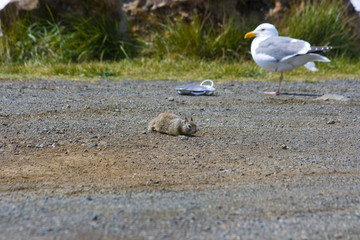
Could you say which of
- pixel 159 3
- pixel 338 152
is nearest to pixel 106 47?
pixel 159 3

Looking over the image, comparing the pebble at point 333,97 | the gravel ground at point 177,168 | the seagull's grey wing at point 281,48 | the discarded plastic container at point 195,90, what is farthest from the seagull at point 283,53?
the discarded plastic container at point 195,90

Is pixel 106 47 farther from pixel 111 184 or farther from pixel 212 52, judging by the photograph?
pixel 111 184

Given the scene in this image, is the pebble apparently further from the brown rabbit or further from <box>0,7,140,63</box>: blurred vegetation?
<box>0,7,140,63</box>: blurred vegetation

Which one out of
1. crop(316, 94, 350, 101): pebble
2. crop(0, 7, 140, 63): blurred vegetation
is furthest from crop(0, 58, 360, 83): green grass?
crop(316, 94, 350, 101): pebble

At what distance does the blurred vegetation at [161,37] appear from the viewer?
926 centimetres

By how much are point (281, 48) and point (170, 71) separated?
245 cm

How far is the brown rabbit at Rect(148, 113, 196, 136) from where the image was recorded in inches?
161

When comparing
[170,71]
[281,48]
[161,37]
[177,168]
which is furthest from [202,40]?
[177,168]

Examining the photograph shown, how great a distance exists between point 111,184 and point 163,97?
9.54ft

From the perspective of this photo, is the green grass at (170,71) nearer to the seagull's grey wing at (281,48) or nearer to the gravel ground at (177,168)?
the seagull's grey wing at (281,48)

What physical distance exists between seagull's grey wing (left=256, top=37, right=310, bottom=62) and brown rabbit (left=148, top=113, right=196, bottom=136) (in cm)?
267

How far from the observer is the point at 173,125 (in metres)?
4.12

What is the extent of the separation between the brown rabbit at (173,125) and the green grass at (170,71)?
10.8 feet

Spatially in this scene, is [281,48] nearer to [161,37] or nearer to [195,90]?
[195,90]
